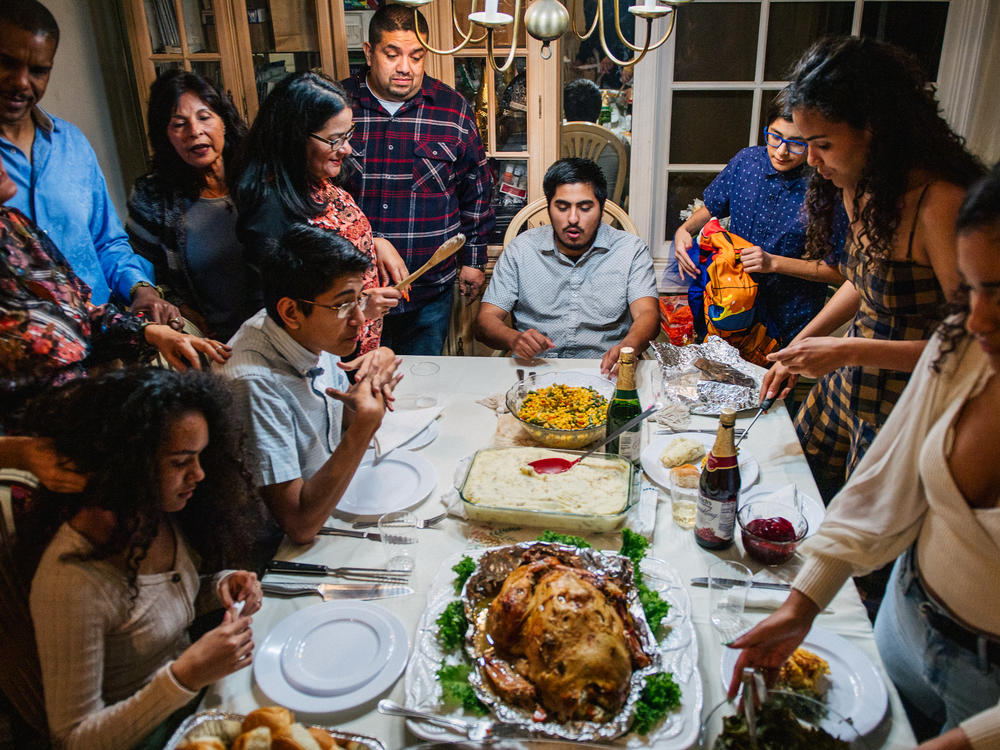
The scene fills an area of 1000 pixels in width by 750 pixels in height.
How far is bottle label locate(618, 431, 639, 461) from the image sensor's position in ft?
5.47

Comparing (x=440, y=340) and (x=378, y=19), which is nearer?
(x=378, y=19)

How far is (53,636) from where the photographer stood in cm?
103

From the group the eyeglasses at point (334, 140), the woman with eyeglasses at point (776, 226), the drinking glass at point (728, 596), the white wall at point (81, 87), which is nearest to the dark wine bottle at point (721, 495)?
the drinking glass at point (728, 596)

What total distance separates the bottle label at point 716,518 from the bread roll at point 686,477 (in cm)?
9

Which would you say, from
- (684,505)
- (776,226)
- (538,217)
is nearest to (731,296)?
(776,226)

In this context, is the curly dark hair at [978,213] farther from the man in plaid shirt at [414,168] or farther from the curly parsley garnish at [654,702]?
the man in plaid shirt at [414,168]

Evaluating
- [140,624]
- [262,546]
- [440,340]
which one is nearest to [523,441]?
[262,546]

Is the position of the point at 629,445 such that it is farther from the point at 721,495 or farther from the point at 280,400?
the point at 280,400

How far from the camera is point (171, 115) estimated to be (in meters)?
2.26

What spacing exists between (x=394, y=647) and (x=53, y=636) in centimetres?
50

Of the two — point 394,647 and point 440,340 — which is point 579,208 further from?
point 394,647

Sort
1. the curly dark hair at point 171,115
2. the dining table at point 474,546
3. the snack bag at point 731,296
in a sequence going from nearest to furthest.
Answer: the dining table at point 474,546
the curly dark hair at point 171,115
the snack bag at point 731,296

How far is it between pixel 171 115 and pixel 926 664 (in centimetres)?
245

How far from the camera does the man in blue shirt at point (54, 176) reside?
1.67 metres
